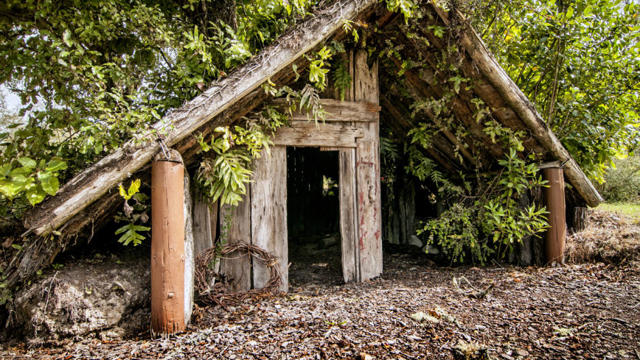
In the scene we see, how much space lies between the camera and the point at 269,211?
13.8 ft

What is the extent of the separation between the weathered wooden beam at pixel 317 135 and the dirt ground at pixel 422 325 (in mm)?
1891

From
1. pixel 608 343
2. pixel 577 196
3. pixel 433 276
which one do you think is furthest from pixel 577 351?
pixel 577 196

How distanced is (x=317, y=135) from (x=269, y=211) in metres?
1.18

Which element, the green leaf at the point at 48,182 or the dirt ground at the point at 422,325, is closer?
the dirt ground at the point at 422,325

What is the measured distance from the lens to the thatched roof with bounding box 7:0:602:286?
Result: 2951 millimetres

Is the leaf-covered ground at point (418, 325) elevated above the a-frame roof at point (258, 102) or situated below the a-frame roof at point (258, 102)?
below

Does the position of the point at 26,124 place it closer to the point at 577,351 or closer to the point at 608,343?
the point at 577,351

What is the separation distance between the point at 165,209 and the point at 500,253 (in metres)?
4.88

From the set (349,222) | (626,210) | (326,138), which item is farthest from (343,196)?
(626,210)

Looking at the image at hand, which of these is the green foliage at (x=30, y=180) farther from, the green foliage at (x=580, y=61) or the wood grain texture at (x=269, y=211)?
the green foliage at (x=580, y=61)

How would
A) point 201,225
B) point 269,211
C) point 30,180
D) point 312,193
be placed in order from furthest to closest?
point 312,193 → point 269,211 → point 201,225 → point 30,180

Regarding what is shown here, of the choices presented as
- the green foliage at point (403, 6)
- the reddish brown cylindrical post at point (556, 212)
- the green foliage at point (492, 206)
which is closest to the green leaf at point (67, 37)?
the green foliage at point (403, 6)

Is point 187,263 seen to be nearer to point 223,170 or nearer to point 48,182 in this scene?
point 223,170

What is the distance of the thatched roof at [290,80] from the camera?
295cm
